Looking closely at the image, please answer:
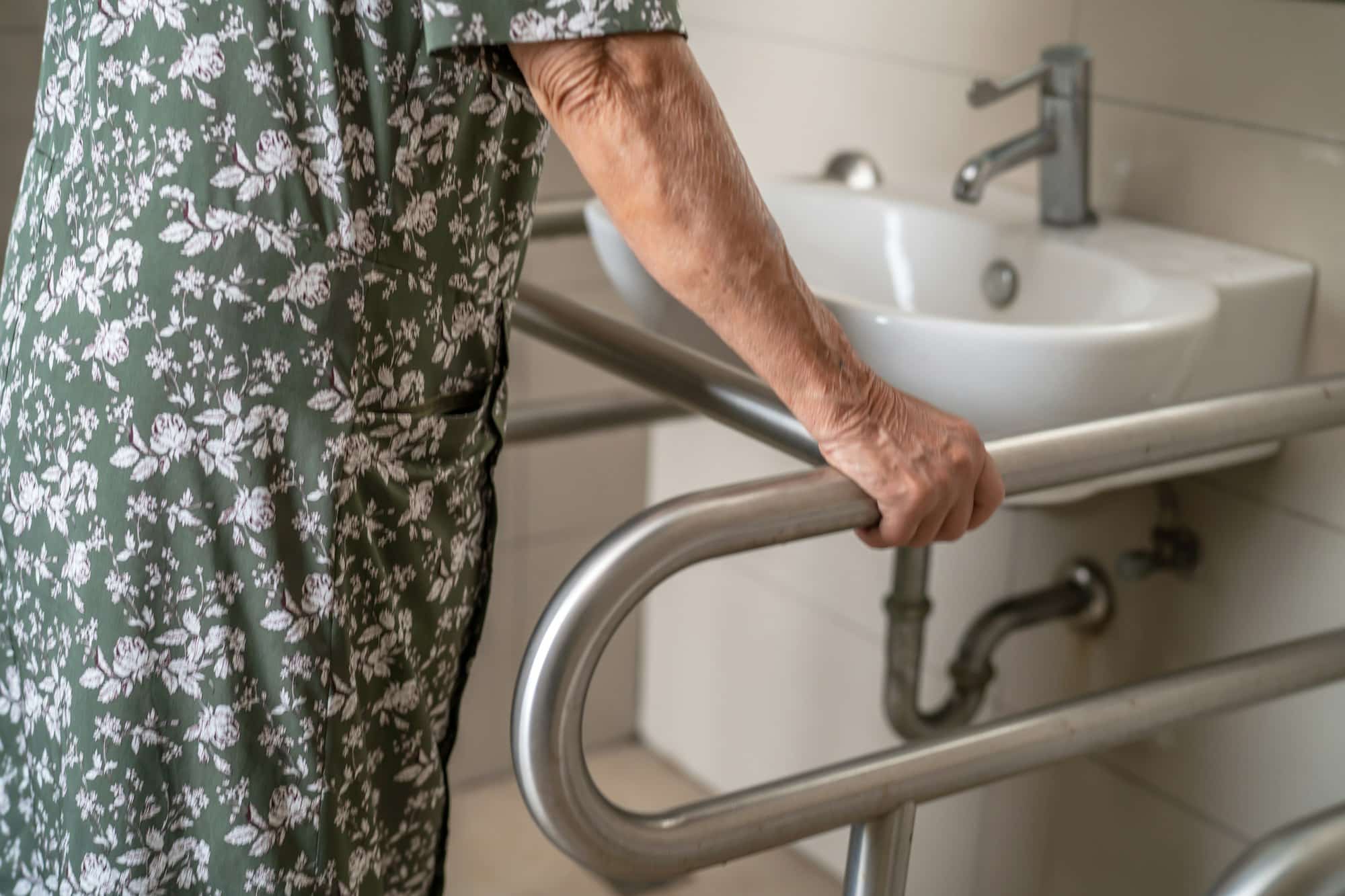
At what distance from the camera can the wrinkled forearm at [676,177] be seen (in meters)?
0.64

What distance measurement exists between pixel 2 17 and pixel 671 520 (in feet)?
3.87

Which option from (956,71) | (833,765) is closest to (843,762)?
(833,765)

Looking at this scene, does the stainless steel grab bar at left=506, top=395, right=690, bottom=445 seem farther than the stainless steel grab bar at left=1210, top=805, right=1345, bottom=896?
Yes

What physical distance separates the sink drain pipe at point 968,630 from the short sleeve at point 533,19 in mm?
723

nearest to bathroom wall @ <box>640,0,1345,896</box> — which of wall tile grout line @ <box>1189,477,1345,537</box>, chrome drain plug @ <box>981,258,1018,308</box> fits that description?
wall tile grout line @ <box>1189,477,1345,537</box>

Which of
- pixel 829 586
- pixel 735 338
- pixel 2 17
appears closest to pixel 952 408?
pixel 735 338

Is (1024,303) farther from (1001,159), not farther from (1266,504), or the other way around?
(1266,504)

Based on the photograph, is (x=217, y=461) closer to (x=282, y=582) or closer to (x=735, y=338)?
(x=282, y=582)

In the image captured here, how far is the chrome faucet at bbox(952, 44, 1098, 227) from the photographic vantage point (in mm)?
1147

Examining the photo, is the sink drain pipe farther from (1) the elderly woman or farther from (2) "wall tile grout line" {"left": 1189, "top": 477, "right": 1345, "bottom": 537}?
(1) the elderly woman

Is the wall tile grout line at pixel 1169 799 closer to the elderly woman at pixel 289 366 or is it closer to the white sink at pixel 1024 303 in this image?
the white sink at pixel 1024 303

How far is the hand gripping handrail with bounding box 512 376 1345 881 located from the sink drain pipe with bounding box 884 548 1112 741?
47 cm

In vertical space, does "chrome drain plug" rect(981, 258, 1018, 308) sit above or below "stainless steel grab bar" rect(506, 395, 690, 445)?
above

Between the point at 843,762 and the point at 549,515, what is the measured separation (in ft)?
4.24
